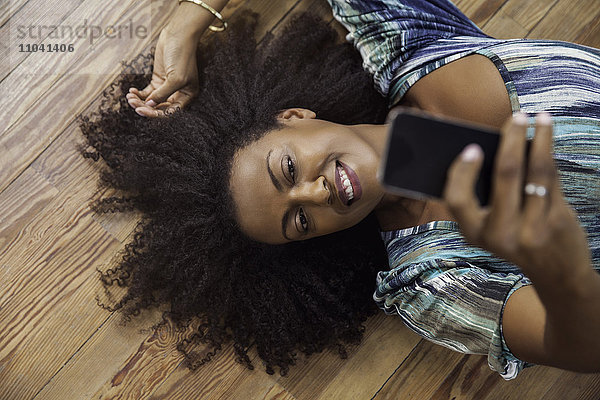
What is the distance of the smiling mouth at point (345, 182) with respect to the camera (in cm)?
101

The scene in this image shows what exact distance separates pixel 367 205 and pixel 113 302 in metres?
0.73

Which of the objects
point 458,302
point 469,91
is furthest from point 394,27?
point 458,302

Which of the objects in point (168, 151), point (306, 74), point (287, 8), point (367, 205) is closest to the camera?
point (367, 205)

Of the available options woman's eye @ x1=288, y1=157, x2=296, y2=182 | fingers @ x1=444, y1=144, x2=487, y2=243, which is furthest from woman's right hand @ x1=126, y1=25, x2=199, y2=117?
fingers @ x1=444, y1=144, x2=487, y2=243

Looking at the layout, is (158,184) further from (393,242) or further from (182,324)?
(393,242)

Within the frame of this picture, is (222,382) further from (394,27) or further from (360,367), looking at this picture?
(394,27)

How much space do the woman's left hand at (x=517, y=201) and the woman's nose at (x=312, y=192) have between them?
1.58 feet

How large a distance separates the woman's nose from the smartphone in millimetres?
463

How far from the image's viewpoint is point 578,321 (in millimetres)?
661

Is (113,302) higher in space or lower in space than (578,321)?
lower

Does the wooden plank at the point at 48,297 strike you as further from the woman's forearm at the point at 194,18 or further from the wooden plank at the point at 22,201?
the woman's forearm at the point at 194,18

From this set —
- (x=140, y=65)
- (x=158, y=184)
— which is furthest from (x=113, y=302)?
(x=140, y=65)

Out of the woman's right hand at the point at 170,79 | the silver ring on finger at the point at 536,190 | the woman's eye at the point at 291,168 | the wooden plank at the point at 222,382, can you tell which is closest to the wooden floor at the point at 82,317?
the wooden plank at the point at 222,382

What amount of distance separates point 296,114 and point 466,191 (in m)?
0.69
